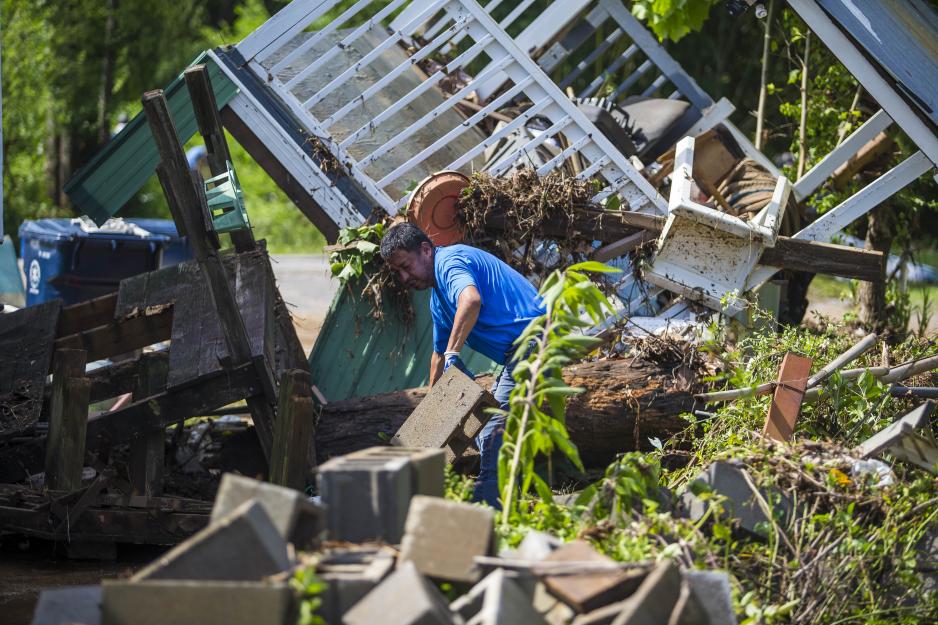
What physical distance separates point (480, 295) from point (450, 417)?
68cm

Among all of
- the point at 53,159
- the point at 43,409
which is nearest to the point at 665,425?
the point at 43,409

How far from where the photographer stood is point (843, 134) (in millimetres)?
9289

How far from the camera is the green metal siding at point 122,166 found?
793 centimetres

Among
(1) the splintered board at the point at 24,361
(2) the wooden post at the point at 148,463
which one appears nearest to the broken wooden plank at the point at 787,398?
(2) the wooden post at the point at 148,463

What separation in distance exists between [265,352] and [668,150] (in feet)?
15.2

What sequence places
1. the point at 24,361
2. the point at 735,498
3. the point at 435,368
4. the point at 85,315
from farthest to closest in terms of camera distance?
the point at 85,315 < the point at 24,361 < the point at 435,368 < the point at 735,498

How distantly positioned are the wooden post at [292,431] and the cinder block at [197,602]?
218 cm

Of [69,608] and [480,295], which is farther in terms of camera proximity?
[480,295]

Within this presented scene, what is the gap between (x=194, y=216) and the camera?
5.81m

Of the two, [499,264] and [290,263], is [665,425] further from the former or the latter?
[290,263]

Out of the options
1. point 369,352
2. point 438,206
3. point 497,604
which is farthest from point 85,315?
point 497,604

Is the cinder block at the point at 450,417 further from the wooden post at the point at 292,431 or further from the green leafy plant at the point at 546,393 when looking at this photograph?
the green leafy plant at the point at 546,393

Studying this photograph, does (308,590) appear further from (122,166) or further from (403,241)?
(122,166)

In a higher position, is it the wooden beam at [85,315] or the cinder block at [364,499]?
the wooden beam at [85,315]
